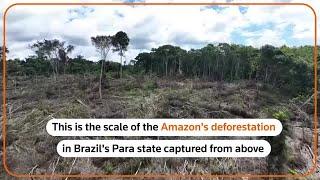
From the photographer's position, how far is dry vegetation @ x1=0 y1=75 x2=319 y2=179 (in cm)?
493

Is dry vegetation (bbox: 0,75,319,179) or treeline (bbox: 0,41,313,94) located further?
treeline (bbox: 0,41,313,94)

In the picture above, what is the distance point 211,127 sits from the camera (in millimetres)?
4523

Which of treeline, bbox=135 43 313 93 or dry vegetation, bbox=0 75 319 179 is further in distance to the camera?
treeline, bbox=135 43 313 93

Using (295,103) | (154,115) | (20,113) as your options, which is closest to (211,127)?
(154,115)

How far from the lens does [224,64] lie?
700 cm

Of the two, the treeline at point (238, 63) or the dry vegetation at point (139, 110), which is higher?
the treeline at point (238, 63)

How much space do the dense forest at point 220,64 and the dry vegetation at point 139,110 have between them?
0.51 feet

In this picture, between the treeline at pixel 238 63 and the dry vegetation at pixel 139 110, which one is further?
the treeline at pixel 238 63

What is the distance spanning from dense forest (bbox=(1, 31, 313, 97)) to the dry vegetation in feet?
0.51

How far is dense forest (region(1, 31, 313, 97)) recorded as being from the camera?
21.6ft

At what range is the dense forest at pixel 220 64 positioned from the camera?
6598 millimetres

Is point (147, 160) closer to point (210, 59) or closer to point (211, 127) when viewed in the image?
point (211, 127)

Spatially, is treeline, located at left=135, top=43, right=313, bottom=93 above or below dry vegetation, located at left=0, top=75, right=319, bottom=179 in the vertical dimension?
above

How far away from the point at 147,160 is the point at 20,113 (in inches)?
103
